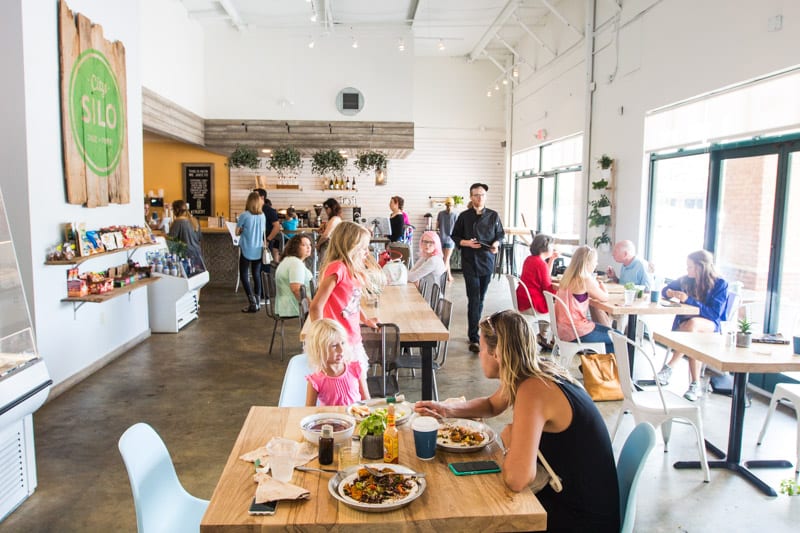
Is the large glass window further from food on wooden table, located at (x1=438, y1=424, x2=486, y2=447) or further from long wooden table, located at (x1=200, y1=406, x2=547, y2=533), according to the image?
long wooden table, located at (x1=200, y1=406, x2=547, y2=533)

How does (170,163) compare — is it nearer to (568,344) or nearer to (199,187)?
(199,187)

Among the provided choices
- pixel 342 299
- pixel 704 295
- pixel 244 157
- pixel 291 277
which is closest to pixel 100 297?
pixel 291 277

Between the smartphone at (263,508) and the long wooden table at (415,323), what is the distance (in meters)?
2.10

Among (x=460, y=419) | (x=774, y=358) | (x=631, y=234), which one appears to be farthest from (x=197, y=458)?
(x=631, y=234)

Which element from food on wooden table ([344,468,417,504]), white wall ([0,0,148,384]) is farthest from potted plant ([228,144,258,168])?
food on wooden table ([344,468,417,504])

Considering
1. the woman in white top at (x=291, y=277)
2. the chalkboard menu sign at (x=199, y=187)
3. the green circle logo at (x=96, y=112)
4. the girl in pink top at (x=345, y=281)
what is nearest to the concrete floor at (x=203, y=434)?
the woman in white top at (x=291, y=277)

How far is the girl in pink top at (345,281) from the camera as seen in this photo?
12.7 feet

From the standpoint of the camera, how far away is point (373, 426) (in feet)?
7.47

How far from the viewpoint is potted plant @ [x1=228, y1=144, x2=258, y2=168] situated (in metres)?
11.7

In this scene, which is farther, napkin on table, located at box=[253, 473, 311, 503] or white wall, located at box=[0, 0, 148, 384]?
white wall, located at box=[0, 0, 148, 384]

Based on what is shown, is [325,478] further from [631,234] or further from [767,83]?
[631,234]

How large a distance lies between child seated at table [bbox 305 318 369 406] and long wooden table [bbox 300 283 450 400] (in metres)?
0.79

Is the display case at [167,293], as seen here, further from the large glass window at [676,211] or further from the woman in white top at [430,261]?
the large glass window at [676,211]

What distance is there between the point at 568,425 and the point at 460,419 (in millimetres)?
534
